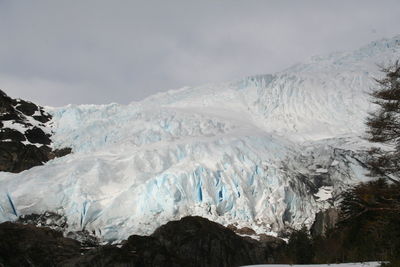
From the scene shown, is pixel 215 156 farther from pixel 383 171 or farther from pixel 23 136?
pixel 383 171

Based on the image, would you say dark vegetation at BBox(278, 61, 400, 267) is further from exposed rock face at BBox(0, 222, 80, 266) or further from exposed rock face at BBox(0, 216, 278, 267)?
exposed rock face at BBox(0, 222, 80, 266)

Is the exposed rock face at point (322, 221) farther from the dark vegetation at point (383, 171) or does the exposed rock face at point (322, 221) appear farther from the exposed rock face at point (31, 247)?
the dark vegetation at point (383, 171)

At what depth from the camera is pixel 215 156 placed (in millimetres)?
108688

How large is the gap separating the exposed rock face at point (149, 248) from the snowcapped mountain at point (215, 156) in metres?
3.07

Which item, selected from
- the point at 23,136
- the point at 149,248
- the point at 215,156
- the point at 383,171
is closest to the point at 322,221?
the point at 215,156

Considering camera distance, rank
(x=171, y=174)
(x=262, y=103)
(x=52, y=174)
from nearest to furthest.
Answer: (x=171, y=174) → (x=52, y=174) → (x=262, y=103)

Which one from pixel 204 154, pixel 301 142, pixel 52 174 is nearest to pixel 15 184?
pixel 52 174

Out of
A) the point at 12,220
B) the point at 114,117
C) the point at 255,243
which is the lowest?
the point at 255,243

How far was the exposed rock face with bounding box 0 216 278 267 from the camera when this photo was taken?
82938 mm

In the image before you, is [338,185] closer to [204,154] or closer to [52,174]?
[204,154]

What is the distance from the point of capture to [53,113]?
152m

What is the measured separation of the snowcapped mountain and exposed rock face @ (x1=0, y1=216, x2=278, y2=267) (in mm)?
3066

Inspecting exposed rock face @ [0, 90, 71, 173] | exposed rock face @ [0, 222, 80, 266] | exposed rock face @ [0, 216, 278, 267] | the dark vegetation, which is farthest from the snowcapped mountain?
the dark vegetation

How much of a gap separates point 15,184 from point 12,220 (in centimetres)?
784
